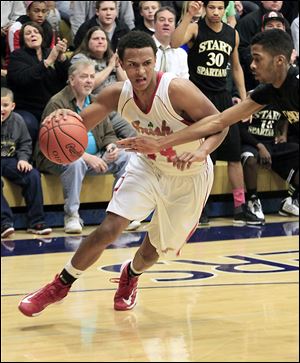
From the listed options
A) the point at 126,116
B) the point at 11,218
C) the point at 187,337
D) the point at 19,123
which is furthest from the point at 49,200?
the point at 126,116

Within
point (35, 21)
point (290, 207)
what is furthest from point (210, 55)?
point (290, 207)

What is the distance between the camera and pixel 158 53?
24.7 ft

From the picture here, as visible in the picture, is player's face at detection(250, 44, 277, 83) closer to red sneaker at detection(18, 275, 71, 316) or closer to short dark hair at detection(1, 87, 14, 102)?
red sneaker at detection(18, 275, 71, 316)

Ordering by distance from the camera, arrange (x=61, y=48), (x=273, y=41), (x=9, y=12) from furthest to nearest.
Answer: (x=9, y=12)
(x=61, y=48)
(x=273, y=41)

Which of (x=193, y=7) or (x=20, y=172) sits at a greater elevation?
(x=193, y=7)

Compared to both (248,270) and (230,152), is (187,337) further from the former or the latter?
(230,152)

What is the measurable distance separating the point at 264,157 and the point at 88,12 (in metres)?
2.45

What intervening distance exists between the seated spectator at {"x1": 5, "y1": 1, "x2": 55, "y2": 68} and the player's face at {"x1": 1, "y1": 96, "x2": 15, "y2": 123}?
907mm

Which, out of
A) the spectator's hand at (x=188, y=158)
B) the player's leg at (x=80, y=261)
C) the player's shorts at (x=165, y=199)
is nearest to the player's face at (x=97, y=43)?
the player's shorts at (x=165, y=199)

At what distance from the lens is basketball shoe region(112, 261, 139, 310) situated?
6934 mm

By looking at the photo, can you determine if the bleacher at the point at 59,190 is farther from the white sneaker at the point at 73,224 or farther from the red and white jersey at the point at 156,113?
the red and white jersey at the point at 156,113

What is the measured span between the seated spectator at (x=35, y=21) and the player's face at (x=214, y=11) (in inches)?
54.2

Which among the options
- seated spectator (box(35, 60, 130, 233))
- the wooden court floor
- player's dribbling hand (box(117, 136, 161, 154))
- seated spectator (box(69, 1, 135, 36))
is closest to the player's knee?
the wooden court floor

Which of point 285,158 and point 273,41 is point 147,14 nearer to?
point 285,158
